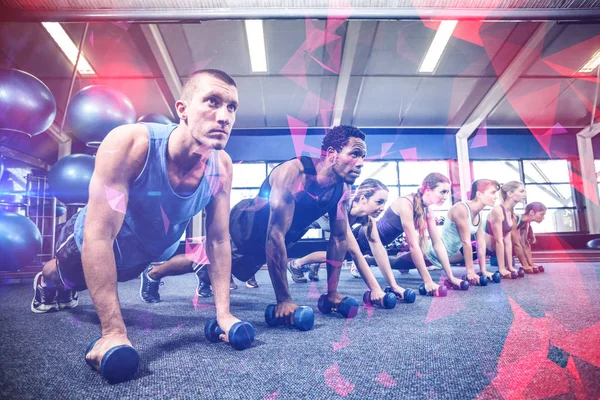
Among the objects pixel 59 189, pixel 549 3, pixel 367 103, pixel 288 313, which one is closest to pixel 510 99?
pixel 367 103

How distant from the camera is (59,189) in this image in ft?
8.57

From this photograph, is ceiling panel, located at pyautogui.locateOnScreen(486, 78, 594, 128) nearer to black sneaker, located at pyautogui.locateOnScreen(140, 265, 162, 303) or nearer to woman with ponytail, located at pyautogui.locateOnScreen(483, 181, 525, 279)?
woman with ponytail, located at pyautogui.locateOnScreen(483, 181, 525, 279)

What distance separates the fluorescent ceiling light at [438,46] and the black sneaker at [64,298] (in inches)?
206

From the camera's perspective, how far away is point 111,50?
4.66m

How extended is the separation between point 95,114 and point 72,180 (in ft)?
1.99

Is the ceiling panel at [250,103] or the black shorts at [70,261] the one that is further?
the ceiling panel at [250,103]

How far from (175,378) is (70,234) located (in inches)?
38.0

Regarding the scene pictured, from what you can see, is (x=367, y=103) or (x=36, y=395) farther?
(x=367, y=103)

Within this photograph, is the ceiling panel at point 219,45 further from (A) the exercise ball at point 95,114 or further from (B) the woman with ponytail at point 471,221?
(B) the woman with ponytail at point 471,221

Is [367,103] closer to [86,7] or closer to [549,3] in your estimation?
[549,3]

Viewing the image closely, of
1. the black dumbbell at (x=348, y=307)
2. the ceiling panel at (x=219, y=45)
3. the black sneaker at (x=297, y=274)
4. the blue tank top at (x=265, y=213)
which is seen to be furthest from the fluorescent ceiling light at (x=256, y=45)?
the black dumbbell at (x=348, y=307)

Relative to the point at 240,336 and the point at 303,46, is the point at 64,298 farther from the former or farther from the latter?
the point at 303,46

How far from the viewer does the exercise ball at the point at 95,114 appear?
Answer: 238cm

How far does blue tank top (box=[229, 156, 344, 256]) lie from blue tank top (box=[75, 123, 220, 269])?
18.0 inches
